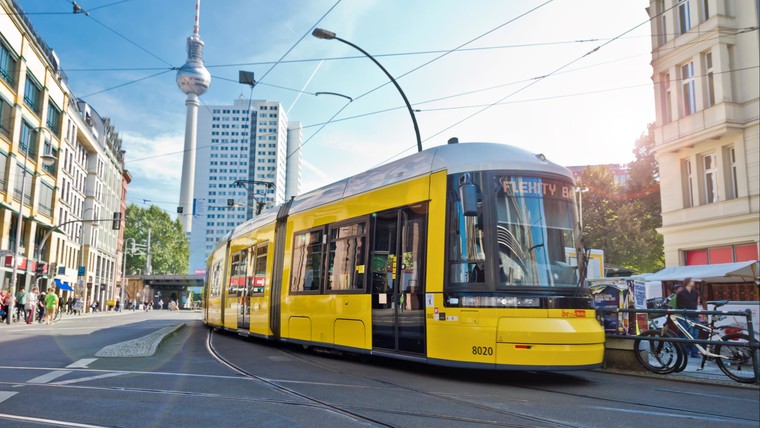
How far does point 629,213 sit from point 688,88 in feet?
52.3

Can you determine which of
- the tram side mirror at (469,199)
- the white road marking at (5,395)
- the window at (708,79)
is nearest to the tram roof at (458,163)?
the tram side mirror at (469,199)

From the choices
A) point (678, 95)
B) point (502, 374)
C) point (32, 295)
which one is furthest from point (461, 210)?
point (32, 295)

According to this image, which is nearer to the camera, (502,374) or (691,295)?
(502,374)

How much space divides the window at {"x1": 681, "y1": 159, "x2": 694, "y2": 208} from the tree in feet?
279

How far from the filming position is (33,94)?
39.7m

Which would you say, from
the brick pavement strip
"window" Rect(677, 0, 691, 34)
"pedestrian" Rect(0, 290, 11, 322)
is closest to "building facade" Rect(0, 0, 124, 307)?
"pedestrian" Rect(0, 290, 11, 322)

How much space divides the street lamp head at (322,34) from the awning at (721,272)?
12.2 metres

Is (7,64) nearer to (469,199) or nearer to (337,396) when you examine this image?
(469,199)

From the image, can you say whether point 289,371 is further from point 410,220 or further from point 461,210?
point 461,210

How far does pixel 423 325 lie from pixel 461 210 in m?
1.68

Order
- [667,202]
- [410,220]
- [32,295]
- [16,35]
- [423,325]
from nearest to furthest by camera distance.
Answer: [423,325] < [410,220] < [667,202] < [32,295] < [16,35]

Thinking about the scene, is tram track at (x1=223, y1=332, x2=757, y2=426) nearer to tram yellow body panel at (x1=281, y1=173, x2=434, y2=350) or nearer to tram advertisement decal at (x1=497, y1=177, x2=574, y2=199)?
tram yellow body panel at (x1=281, y1=173, x2=434, y2=350)

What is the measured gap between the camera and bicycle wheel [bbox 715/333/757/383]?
8.83m

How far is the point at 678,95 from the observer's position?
2144cm
